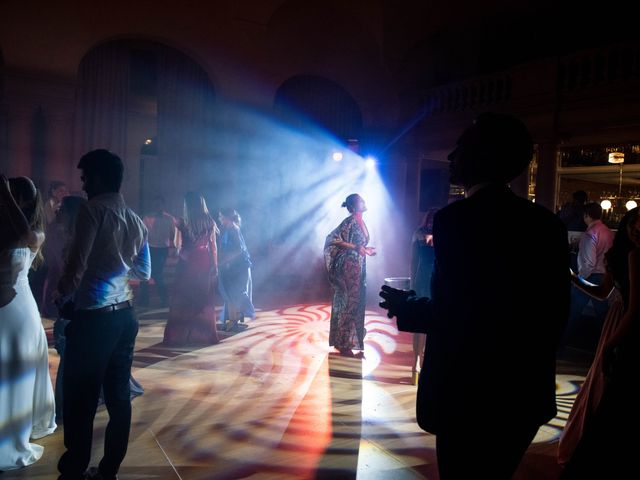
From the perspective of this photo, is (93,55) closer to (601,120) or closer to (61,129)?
(61,129)

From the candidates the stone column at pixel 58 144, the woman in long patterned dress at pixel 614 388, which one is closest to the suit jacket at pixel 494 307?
the woman in long patterned dress at pixel 614 388

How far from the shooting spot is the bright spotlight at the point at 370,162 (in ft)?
37.3

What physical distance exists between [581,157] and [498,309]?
10973 mm

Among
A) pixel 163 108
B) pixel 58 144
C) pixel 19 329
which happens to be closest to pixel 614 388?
pixel 19 329

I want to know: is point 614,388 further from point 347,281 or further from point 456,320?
point 347,281

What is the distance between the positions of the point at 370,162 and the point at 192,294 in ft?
21.7

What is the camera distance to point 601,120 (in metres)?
7.89

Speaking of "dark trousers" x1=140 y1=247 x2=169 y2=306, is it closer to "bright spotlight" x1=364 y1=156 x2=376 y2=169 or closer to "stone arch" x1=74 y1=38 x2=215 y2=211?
"stone arch" x1=74 y1=38 x2=215 y2=211

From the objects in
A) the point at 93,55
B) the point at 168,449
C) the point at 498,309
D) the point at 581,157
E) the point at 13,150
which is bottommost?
the point at 168,449

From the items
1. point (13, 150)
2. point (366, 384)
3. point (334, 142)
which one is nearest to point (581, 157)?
point (334, 142)

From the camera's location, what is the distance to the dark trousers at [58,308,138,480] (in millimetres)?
2250

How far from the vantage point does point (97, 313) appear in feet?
7.54

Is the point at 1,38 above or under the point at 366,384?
above

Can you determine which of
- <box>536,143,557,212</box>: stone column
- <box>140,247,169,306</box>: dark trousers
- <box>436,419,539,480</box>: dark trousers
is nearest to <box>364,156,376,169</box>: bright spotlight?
<box>536,143,557,212</box>: stone column
